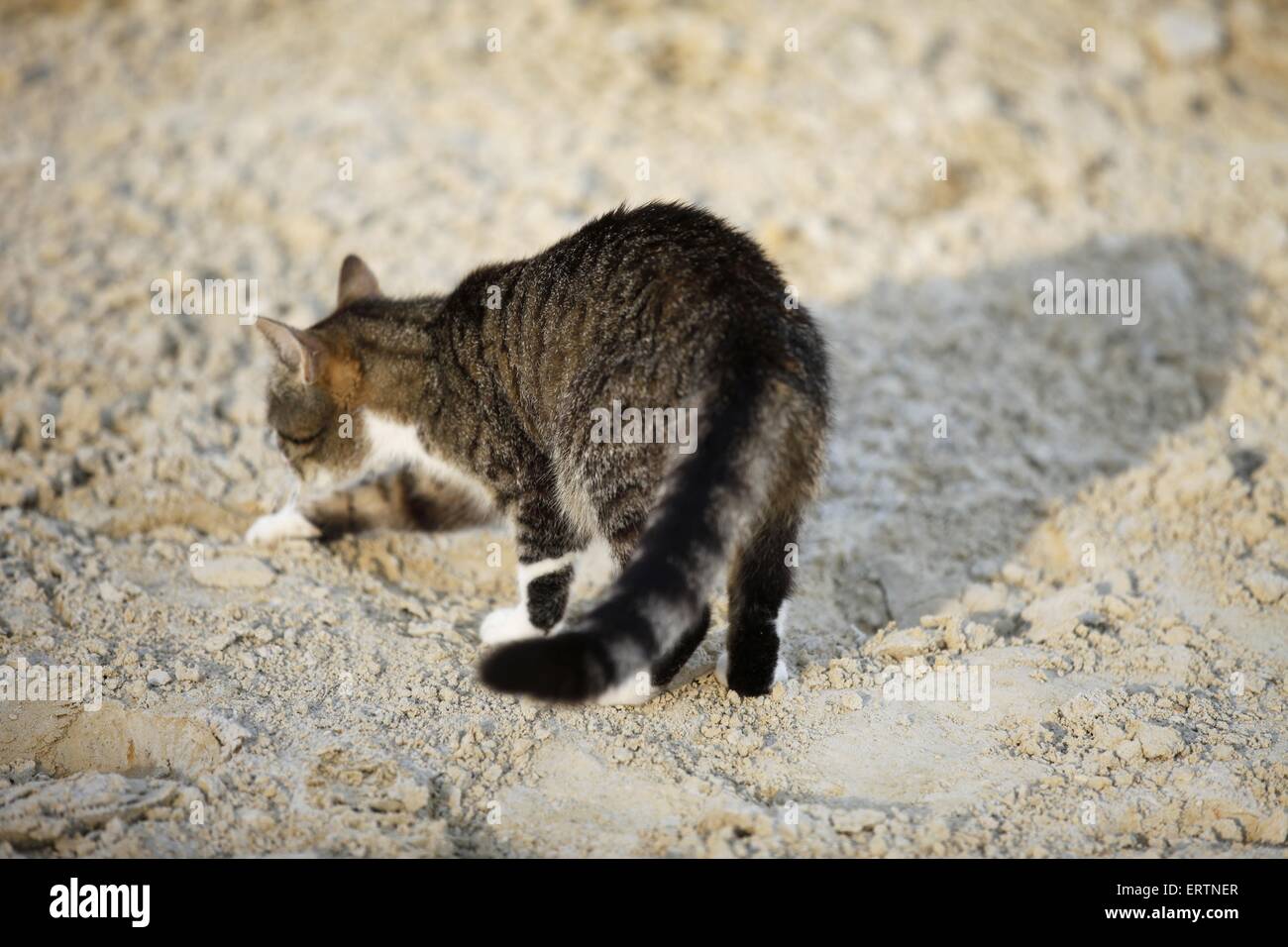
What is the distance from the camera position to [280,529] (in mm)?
4449

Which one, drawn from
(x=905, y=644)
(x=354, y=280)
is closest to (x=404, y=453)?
(x=354, y=280)

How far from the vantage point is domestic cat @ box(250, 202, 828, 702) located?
9.72 ft

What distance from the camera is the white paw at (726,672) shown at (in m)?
3.71

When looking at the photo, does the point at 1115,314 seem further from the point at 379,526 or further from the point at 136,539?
the point at 136,539

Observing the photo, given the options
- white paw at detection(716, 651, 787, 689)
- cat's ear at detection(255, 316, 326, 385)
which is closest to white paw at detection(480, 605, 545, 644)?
white paw at detection(716, 651, 787, 689)

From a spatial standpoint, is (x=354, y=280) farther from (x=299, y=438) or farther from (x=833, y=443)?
(x=833, y=443)

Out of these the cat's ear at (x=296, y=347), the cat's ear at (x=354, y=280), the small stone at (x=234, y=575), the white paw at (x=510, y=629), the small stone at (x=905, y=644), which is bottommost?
the small stone at (x=905, y=644)

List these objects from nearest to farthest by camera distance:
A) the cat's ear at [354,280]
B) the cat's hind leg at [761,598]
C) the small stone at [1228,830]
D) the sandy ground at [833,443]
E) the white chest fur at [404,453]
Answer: the small stone at [1228,830], the sandy ground at [833,443], the cat's hind leg at [761,598], the white chest fur at [404,453], the cat's ear at [354,280]

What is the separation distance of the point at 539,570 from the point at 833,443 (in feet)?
5.82

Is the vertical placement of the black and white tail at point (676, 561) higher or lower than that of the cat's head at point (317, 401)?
lower

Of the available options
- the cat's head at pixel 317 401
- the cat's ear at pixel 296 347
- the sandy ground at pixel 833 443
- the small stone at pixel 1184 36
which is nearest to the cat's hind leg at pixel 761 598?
the sandy ground at pixel 833 443

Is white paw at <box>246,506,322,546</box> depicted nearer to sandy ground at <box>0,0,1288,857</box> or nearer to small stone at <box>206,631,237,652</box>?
sandy ground at <box>0,0,1288,857</box>

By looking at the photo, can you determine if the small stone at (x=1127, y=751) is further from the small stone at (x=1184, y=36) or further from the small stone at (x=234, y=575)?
the small stone at (x=1184, y=36)

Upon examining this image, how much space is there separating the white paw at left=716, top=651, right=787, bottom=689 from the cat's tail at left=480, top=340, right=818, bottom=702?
72cm
